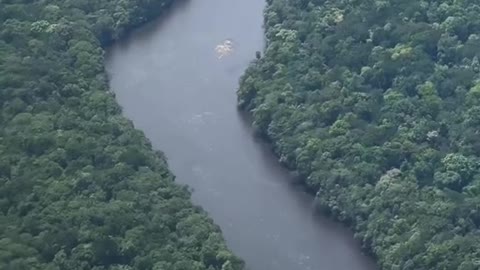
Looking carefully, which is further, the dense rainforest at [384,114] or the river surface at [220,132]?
the river surface at [220,132]

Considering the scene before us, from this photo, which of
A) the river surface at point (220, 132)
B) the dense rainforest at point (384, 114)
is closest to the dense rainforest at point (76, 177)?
the river surface at point (220, 132)

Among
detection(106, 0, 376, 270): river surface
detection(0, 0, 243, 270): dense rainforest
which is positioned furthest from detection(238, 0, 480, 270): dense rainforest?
detection(0, 0, 243, 270): dense rainforest

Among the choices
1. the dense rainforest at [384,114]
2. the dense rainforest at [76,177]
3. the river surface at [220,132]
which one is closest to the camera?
the dense rainforest at [76,177]

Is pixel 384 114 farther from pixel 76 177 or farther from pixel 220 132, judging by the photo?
pixel 76 177

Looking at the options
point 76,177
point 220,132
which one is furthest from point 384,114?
point 76,177

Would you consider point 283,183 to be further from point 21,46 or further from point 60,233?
point 21,46

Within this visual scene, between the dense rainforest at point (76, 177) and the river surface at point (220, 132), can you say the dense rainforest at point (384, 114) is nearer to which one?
the river surface at point (220, 132)
